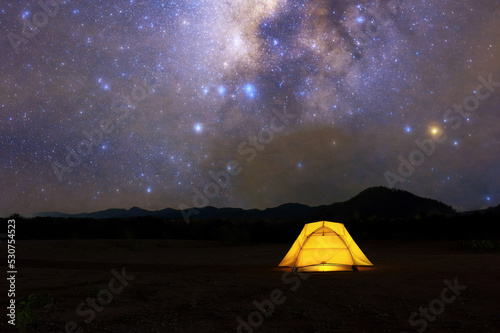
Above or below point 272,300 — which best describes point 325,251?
above

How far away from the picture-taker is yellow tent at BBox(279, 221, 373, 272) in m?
13.1

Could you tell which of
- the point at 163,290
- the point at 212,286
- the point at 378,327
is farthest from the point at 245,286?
the point at 378,327

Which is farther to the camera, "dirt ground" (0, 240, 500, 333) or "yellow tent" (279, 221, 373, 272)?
"yellow tent" (279, 221, 373, 272)

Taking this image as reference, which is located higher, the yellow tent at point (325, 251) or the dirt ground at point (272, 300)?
the yellow tent at point (325, 251)

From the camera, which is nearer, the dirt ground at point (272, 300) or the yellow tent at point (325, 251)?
the dirt ground at point (272, 300)

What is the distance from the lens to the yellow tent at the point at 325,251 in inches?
516

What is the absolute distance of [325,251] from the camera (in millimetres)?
13281

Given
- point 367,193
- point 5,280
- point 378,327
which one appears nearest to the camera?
point 378,327

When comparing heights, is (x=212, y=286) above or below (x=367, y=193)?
below

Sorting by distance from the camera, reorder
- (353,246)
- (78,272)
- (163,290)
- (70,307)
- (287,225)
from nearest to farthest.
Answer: (70,307) < (163,290) < (78,272) < (353,246) < (287,225)

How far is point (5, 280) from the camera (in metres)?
10.4

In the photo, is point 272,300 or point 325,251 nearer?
point 272,300

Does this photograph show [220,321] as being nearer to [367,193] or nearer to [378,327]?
[378,327]

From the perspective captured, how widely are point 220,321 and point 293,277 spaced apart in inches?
199
